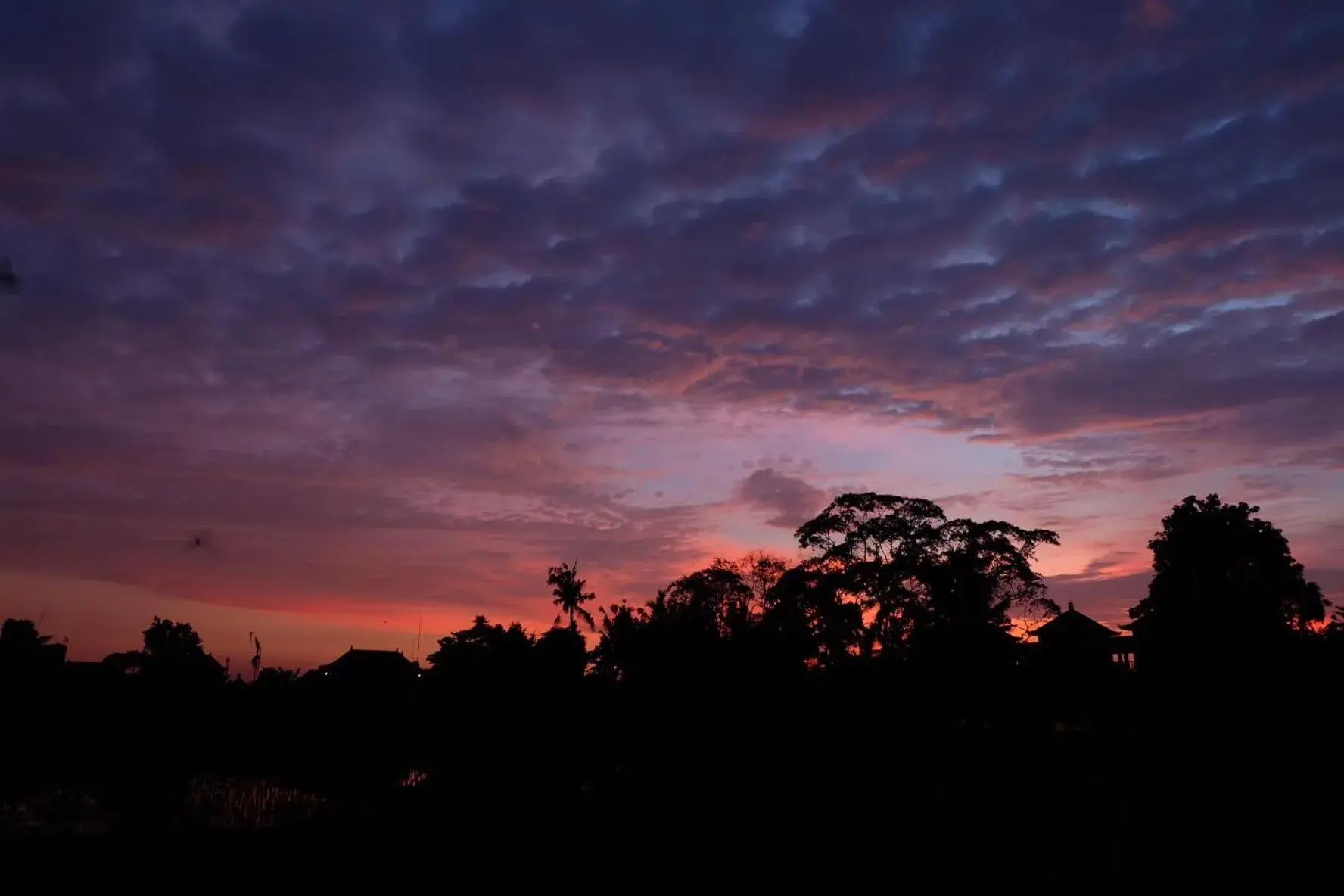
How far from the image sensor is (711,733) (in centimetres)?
2281

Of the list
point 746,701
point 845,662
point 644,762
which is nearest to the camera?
point 644,762

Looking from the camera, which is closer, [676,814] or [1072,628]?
[676,814]

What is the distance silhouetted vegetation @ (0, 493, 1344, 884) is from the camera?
45.9 ft

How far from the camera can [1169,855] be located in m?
12.1

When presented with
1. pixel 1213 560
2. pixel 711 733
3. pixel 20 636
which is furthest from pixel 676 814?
pixel 1213 560

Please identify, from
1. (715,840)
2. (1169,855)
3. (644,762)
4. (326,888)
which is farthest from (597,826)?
(1169,855)

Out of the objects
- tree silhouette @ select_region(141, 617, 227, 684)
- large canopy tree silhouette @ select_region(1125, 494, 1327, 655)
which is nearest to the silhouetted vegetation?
tree silhouette @ select_region(141, 617, 227, 684)

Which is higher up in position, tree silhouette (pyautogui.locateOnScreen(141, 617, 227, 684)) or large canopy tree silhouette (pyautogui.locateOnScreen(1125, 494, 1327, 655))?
large canopy tree silhouette (pyautogui.locateOnScreen(1125, 494, 1327, 655))

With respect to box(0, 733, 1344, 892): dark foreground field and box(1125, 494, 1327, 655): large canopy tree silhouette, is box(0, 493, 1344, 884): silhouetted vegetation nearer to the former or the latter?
box(0, 733, 1344, 892): dark foreground field

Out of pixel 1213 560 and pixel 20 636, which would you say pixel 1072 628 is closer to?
pixel 1213 560

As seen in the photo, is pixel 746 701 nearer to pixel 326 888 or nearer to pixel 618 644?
pixel 618 644

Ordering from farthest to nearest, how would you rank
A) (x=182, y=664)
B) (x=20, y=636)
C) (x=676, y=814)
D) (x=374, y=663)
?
(x=374, y=663), (x=20, y=636), (x=182, y=664), (x=676, y=814)

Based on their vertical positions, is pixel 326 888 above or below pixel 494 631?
below

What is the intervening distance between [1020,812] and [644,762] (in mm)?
6944
